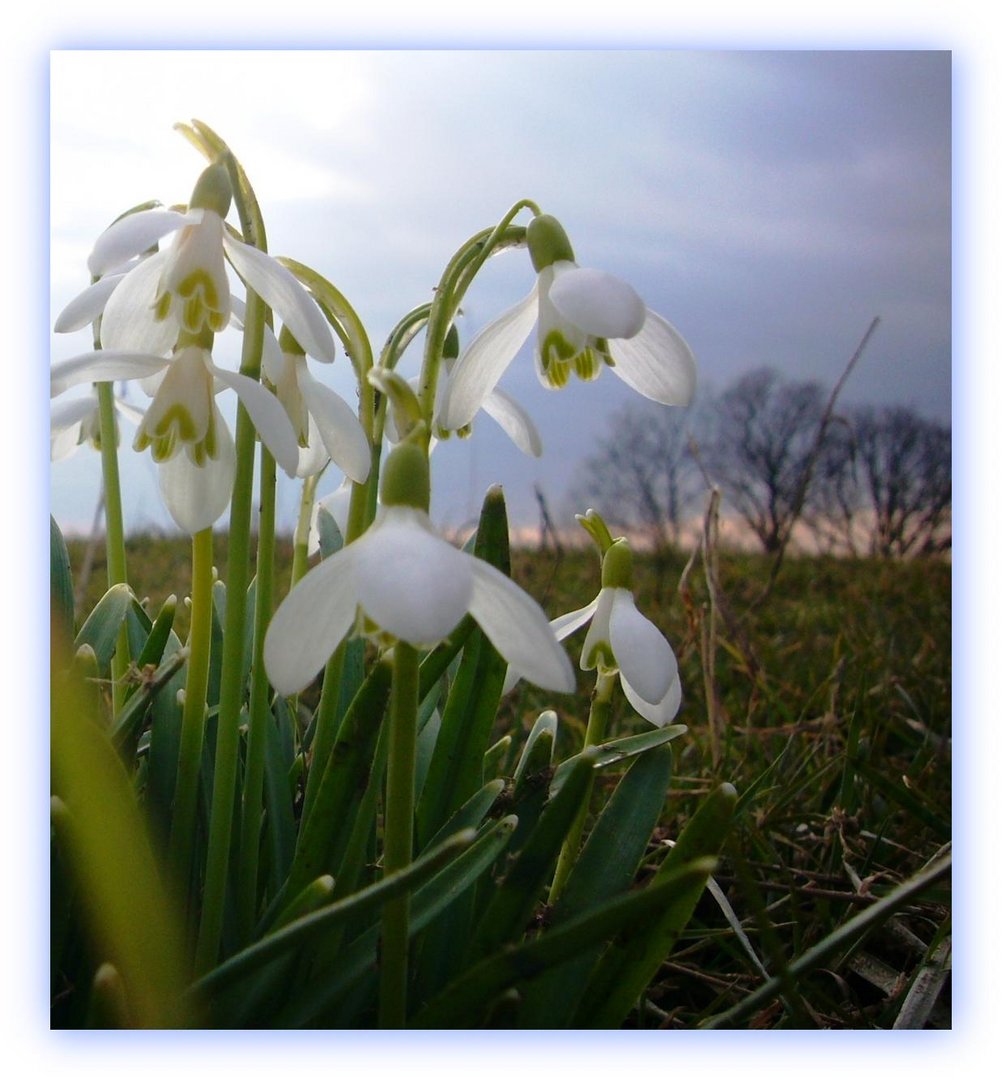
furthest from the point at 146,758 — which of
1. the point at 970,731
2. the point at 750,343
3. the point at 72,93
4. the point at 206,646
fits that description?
the point at 750,343

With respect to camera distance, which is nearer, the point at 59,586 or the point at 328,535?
the point at 59,586

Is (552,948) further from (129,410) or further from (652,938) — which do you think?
(129,410)

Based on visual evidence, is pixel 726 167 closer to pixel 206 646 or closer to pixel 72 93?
pixel 72 93

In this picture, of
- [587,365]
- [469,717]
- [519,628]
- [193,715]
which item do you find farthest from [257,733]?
[587,365]

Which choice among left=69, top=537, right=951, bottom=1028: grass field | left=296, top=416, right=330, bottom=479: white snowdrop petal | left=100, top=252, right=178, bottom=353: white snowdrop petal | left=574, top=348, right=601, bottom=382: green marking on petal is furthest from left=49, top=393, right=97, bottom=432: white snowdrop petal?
left=69, top=537, right=951, bottom=1028: grass field

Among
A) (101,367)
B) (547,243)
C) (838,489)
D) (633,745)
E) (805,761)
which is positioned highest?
(547,243)

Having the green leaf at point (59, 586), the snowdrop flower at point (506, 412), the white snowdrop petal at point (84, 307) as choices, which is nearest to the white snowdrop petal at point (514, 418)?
the snowdrop flower at point (506, 412)

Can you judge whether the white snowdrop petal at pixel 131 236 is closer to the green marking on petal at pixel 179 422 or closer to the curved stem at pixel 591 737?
the green marking on petal at pixel 179 422
